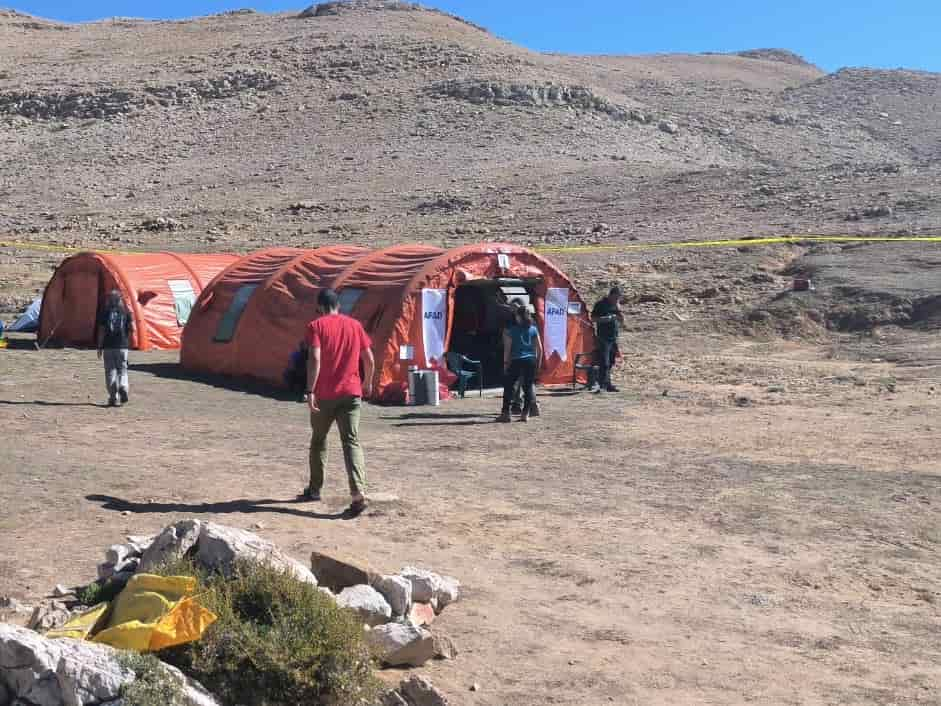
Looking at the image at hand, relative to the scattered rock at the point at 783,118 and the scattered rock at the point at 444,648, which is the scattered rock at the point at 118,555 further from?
the scattered rock at the point at 783,118

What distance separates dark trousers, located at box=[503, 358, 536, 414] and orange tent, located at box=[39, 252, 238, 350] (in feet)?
29.2

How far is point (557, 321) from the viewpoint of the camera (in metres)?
17.5

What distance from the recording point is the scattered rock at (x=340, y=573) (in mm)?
6496

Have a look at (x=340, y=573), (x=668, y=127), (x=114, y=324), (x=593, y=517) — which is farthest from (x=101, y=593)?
(x=668, y=127)

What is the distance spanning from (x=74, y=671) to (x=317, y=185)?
4263cm

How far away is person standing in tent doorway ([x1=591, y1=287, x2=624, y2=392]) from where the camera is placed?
1692cm

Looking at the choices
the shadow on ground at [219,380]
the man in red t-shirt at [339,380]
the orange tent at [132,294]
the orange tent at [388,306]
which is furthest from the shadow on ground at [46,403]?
the man in red t-shirt at [339,380]

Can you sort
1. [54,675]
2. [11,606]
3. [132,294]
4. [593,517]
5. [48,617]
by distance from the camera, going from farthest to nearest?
[132,294], [593,517], [11,606], [48,617], [54,675]

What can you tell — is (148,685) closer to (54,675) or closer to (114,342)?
(54,675)

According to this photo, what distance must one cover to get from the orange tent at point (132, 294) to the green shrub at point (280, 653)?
51.3 feet

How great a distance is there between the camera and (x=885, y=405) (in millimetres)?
15258

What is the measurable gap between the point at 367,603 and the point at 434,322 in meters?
9.71

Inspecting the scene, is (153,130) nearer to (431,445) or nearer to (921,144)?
(921,144)

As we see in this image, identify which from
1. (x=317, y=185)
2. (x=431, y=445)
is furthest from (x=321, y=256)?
(x=317, y=185)
